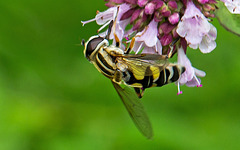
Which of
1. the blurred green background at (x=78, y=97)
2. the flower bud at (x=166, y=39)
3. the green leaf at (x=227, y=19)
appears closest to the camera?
the green leaf at (x=227, y=19)

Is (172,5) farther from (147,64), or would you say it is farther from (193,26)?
(147,64)

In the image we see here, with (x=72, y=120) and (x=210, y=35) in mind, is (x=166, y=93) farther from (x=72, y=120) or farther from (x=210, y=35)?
(x=210, y=35)

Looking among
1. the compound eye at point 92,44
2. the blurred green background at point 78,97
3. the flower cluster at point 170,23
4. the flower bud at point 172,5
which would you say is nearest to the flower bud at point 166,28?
the flower cluster at point 170,23

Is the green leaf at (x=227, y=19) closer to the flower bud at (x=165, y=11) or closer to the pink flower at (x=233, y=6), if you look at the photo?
the pink flower at (x=233, y=6)

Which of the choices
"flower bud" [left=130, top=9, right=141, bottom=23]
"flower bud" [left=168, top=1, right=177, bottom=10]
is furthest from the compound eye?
"flower bud" [left=168, top=1, right=177, bottom=10]

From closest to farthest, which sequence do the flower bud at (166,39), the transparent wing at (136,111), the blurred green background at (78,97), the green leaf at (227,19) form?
the green leaf at (227,19)
the flower bud at (166,39)
the transparent wing at (136,111)
the blurred green background at (78,97)

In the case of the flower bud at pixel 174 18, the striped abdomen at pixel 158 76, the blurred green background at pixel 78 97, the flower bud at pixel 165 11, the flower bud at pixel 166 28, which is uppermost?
the flower bud at pixel 165 11

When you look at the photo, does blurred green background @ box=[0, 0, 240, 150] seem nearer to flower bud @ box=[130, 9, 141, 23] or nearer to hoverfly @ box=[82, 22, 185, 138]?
hoverfly @ box=[82, 22, 185, 138]
